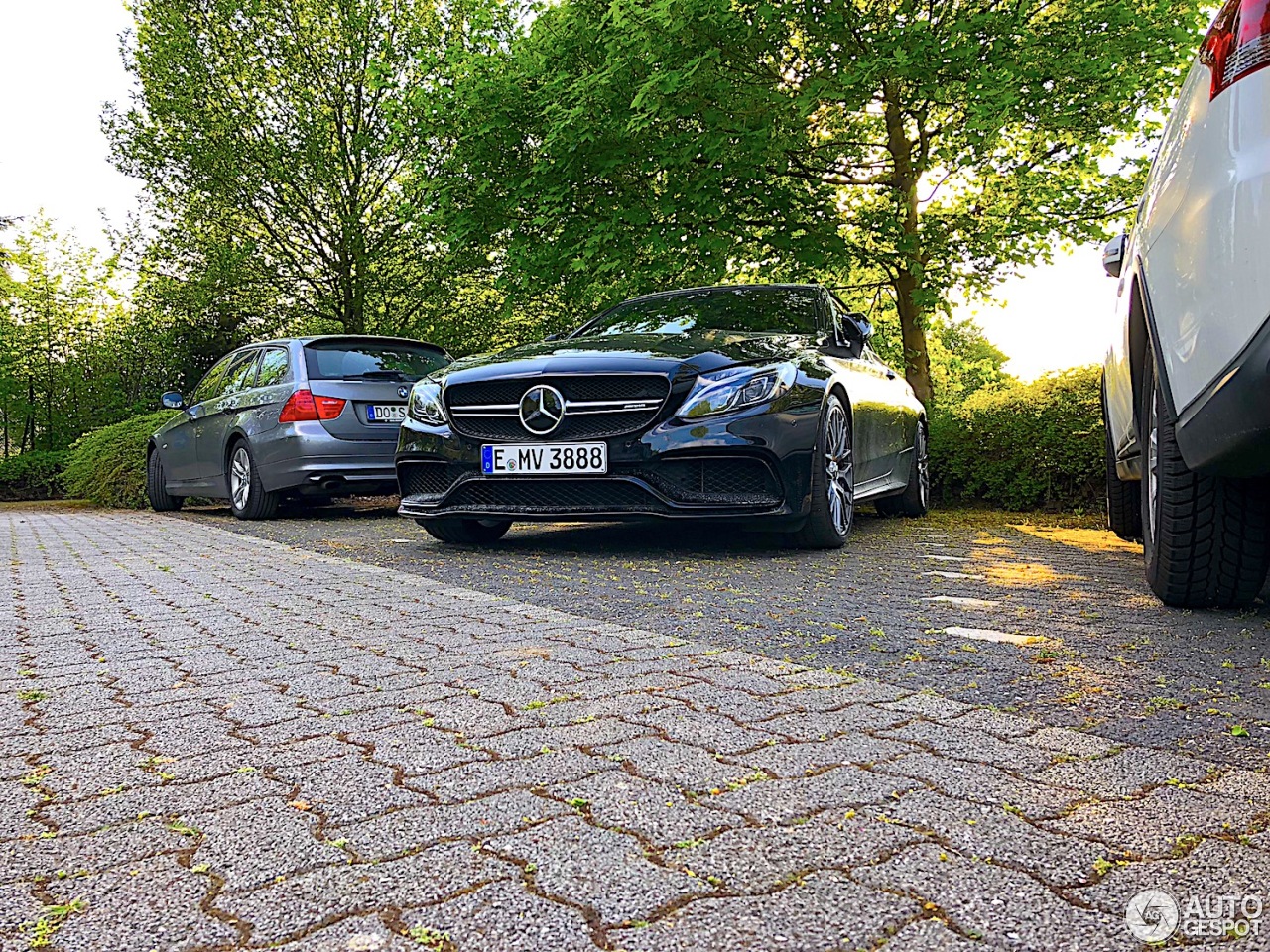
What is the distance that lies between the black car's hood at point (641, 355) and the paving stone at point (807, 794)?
12.5ft

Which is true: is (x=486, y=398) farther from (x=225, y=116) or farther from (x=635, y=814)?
(x=225, y=116)

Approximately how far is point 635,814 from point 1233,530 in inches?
98.7

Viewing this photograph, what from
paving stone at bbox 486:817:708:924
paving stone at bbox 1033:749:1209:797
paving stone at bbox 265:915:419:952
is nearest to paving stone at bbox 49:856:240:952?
paving stone at bbox 265:915:419:952

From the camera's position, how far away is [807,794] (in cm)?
207

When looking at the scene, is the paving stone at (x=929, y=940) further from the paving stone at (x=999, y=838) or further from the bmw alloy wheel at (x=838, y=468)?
the bmw alloy wheel at (x=838, y=468)

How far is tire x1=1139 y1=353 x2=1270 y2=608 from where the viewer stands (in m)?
3.50

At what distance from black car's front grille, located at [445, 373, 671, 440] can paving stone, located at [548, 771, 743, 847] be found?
3690mm

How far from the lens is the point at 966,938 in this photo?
1.49 m

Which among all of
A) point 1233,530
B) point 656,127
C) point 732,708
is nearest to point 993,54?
point 656,127

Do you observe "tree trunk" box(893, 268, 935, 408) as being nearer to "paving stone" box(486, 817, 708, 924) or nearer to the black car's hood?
the black car's hood

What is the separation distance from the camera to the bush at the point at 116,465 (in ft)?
45.5

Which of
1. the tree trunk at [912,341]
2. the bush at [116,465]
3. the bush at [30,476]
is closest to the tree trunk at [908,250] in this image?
the tree trunk at [912,341]

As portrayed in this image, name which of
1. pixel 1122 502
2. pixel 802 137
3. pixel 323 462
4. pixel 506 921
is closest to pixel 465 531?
pixel 323 462

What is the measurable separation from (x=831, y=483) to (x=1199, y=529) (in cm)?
258
